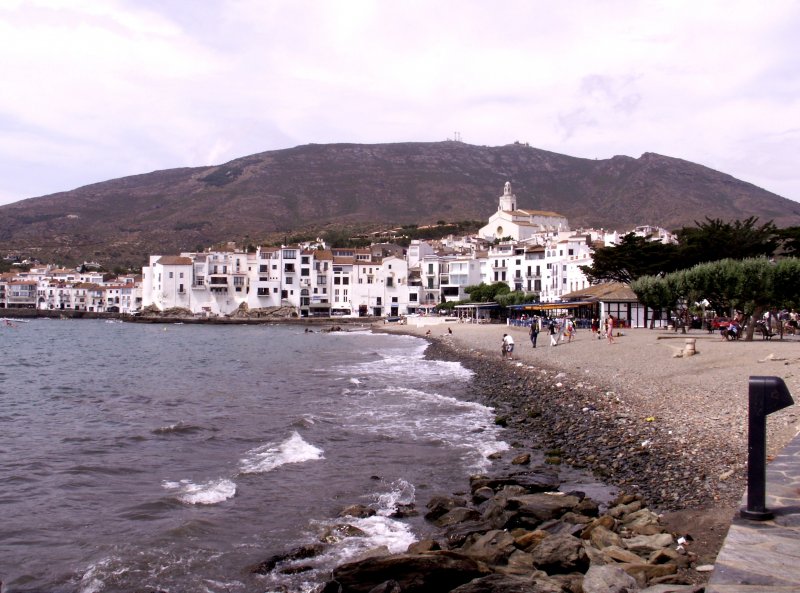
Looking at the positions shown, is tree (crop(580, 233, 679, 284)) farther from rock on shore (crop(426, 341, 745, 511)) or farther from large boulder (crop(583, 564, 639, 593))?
large boulder (crop(583, 564, 639, 593))

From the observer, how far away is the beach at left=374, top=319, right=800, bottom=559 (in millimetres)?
9750

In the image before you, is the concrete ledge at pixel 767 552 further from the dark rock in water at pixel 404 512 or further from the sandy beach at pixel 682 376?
the dark rock in water at pixel 404 512

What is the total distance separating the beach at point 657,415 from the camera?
9750 mm

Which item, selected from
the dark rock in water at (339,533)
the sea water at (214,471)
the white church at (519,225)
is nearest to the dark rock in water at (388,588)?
the sea water at (214,471)

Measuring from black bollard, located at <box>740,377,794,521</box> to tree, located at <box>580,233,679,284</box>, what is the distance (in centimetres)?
4917

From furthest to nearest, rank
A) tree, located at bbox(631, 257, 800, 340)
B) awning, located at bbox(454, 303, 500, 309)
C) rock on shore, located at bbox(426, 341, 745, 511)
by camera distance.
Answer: awning, located at bbox(454, 303, 500, 309)
tree, located at bbox(631, 257, 800, 340)
rock on shore, located at bbox(426, 341, 745, 511)

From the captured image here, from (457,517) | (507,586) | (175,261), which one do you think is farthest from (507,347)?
(175,261)

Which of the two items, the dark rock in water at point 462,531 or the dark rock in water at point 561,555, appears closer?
the dark rock in water at point 561,555

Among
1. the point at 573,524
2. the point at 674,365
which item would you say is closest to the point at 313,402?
the point at 674,365

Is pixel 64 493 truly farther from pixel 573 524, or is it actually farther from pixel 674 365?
pixel 674 365

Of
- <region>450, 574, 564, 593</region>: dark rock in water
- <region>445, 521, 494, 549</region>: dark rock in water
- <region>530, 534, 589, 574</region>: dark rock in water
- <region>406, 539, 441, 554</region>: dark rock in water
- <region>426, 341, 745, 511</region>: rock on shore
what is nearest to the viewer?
<region>450, 574, 564, 593</region>: dark rock in water

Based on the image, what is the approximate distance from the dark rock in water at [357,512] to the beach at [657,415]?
13.7 ft

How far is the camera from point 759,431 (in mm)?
5641

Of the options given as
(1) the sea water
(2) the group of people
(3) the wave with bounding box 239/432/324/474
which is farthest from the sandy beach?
(3) the wave with bounding box 239/432/324/474
